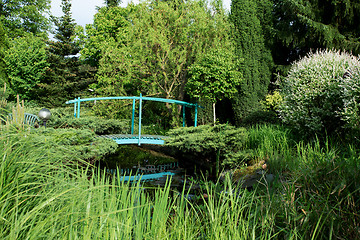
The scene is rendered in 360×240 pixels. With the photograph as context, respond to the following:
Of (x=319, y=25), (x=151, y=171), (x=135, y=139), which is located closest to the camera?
(x=151, y=171)

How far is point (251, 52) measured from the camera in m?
8.52

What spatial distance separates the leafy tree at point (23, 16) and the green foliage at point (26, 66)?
2658 millimetres

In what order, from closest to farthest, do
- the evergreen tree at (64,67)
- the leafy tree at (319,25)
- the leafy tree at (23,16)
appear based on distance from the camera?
the leafy tree at (319,25) → the evergreen tree at (64,67) → the leafy tree at (23,16)

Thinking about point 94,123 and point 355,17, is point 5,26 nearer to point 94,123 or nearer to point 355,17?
point 94,123

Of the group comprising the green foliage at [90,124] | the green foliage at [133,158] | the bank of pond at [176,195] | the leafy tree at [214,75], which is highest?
the leafy tree at [214,75]

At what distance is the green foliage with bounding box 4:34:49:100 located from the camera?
1795 centimetres

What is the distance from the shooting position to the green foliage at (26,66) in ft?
58.9

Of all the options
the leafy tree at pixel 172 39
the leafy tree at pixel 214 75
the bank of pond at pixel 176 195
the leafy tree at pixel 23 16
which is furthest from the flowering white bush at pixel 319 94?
the leafy tree at pixel 23 16

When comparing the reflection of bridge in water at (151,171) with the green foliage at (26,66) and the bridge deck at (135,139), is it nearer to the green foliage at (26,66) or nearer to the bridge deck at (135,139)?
the bridge deck at (135,139)

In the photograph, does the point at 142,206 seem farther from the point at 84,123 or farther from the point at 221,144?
the point at 84,123

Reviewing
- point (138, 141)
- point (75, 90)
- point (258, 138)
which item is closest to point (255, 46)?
point (258, 138)

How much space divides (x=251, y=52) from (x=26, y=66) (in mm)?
15665

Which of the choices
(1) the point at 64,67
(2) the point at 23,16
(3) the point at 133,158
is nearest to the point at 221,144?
(3) the point at 133,158

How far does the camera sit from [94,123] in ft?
23.8
